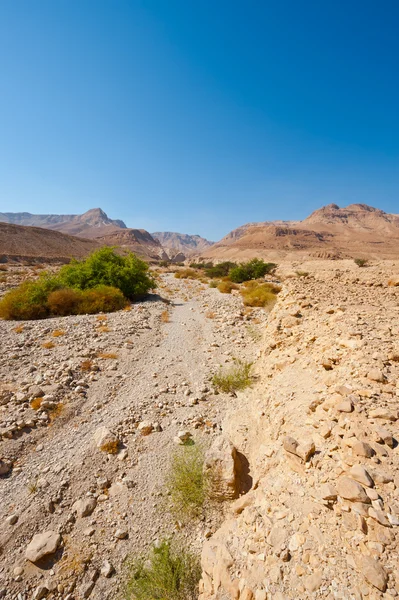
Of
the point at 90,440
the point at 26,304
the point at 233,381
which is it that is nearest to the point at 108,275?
the point at 26,304

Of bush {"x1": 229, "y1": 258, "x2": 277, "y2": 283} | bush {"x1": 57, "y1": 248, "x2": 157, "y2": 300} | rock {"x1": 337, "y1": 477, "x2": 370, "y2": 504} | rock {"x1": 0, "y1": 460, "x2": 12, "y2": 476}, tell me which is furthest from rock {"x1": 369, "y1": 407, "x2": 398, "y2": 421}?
bush {"x1": 229, "y1": 258, "x2": 277, "y2": 283}

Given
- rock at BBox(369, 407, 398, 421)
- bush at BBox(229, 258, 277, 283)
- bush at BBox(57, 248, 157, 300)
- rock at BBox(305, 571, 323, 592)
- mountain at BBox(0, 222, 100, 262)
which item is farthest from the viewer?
mountain at BBox(0, 222, 100, 262)

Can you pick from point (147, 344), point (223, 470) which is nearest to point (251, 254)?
point (147, 344)

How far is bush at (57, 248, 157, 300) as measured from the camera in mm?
15992

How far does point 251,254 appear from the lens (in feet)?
268

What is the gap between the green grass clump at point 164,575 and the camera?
110 inches

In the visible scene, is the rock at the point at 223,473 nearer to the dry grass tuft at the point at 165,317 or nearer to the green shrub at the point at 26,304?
the dry grass tuft at the point at 165,317

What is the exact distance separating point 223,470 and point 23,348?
743 cm

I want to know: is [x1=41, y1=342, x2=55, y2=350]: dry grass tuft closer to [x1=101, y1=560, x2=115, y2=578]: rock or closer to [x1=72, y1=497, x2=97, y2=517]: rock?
[x1=72, y1=497, x2=97, y2=517]: rock

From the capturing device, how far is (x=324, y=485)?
246cm

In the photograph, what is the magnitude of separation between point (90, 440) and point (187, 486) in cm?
215

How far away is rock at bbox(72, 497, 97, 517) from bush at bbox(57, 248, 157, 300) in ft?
42.8

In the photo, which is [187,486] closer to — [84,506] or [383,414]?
[84,506]

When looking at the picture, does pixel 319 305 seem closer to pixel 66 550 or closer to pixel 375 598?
pixel 375 598
